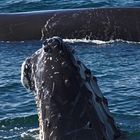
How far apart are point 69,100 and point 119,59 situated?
1064 centimetres

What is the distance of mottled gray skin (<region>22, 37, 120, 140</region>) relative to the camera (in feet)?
22.1

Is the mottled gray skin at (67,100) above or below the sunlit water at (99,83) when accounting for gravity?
above

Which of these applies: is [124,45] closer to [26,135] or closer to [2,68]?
[2,68]

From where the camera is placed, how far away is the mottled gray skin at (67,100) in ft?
22.1

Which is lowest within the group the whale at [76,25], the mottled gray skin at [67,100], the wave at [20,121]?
the wave at [20,121]

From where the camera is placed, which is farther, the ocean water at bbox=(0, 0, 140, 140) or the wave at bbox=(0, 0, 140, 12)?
the wave at bbox=(0, 0, 140, 12)

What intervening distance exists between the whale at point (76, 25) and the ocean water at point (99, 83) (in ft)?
1.67

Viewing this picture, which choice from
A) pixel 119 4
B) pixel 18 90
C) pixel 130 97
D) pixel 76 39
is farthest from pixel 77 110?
pixel 119 4

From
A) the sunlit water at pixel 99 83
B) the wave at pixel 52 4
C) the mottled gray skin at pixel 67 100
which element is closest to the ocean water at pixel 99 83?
the sunlit water at pixel 99 83

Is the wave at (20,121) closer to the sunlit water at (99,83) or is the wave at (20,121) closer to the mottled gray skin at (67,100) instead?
the sunlit water at (99,83)

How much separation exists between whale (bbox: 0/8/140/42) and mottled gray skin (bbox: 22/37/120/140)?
520 inches

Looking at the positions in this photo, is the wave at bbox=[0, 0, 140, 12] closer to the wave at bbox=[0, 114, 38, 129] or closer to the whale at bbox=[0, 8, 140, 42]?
the whale at bbox=[0, 8, 140, 42]

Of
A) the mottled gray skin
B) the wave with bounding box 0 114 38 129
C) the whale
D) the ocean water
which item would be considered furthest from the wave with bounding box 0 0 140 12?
the mottled gray skin

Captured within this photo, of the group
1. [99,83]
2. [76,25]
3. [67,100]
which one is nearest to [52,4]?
[76,25]
